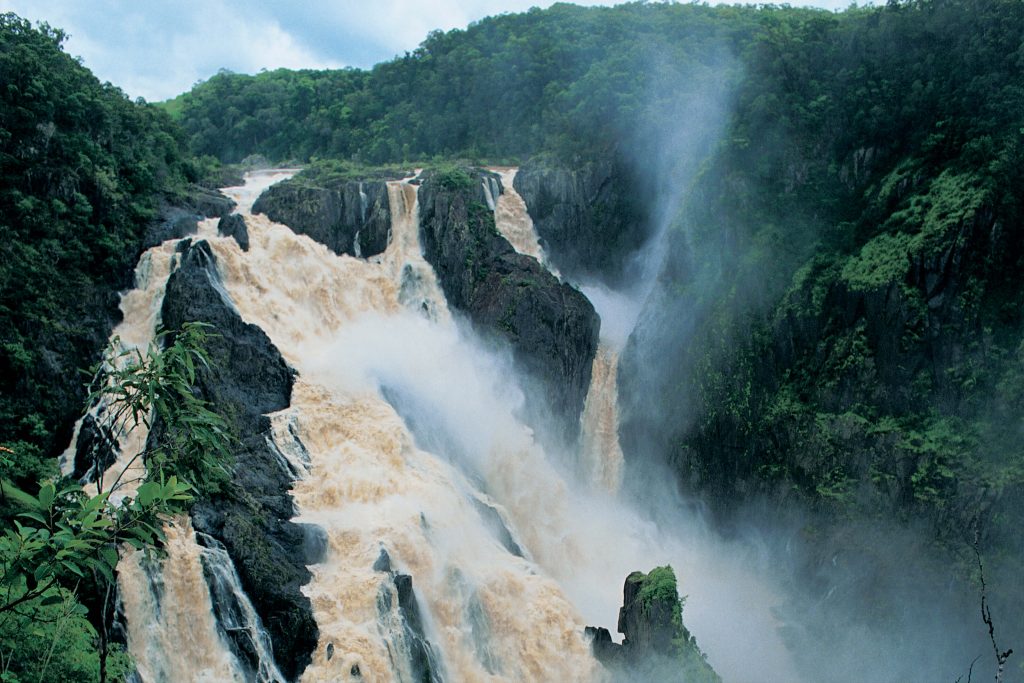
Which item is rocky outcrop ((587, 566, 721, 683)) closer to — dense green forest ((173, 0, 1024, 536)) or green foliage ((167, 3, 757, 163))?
dense green forest ((173, 0, 1024, 536))

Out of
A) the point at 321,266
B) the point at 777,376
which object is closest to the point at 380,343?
the point at 321,266

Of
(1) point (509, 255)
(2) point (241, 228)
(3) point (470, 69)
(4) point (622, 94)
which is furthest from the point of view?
(3) point (470, 69)

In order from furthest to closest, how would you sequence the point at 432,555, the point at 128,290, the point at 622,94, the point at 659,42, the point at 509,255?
the point at 659,42 → the point at 622,94 → the point at 509,255 → the point at 128,290 → the point at 432,555

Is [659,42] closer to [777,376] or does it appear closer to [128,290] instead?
[777,376]

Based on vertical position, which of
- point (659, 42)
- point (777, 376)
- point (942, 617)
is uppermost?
point (659, 42)

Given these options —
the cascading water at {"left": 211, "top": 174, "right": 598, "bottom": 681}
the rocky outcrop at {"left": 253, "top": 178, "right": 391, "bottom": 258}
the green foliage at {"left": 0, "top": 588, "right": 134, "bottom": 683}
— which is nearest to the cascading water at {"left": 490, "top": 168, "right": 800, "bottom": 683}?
the cascading water at {"left": 211, "top": 174, "right": 598, "bottom": 681}

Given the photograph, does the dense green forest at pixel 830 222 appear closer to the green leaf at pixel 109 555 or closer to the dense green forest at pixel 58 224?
the dense green forest at pixel 58 224
